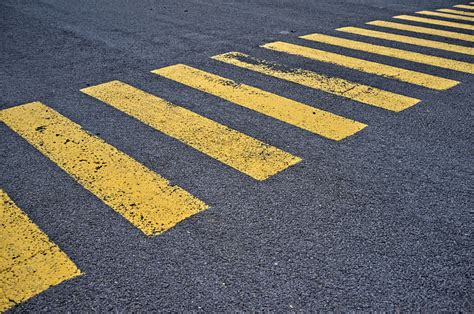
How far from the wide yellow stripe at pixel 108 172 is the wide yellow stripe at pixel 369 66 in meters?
3.77

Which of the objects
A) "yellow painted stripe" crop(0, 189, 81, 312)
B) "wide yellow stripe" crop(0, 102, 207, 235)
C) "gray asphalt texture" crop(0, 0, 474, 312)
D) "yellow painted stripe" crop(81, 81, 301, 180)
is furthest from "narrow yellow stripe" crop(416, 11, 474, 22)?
"yellow painted stripe" crop(0, 189, 81, 312)

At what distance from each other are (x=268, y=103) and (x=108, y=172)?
6.92 feet

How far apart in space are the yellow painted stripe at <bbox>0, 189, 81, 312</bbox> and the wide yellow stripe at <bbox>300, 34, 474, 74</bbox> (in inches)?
226

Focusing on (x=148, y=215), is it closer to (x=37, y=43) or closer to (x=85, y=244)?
(x=85, y=244)

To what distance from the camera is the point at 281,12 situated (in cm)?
1002

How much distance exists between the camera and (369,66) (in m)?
6.25

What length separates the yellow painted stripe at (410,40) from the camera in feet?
23.6

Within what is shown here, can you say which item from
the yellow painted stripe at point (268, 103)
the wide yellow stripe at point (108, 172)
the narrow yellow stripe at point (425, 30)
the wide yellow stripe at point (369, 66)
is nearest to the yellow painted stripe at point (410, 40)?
the narrow yellow stripe at point (425, 30)

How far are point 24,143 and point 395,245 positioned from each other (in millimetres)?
3391

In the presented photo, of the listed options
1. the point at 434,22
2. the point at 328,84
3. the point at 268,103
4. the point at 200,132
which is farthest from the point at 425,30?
the point at 200,132

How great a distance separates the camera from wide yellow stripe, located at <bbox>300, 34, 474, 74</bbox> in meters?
6.35

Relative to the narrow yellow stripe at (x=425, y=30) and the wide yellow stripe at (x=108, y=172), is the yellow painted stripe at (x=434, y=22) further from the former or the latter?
the wide yellow stripe at (x=108, y=172)

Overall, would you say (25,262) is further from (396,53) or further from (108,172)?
(396,53)

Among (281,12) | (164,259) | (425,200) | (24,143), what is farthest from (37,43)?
(425,200)
